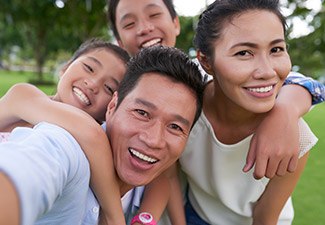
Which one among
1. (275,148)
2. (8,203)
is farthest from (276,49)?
(8,203)

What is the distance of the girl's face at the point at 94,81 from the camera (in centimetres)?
233

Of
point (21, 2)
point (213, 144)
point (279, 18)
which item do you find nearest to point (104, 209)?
point (213, 144)

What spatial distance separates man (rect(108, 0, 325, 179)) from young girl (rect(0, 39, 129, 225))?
1.28ft

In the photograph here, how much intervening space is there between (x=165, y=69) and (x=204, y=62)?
0.38 m

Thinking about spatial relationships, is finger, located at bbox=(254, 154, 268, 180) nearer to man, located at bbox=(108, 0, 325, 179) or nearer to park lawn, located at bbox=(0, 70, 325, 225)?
man, located at bbox=(108, 0, 325, 179)

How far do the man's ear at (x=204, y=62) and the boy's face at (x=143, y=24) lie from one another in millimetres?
724

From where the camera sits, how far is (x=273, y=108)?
6.32ft

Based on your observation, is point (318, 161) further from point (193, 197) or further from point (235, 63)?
point (235, 63)

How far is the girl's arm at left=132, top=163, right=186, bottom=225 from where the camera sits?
6.98 feet

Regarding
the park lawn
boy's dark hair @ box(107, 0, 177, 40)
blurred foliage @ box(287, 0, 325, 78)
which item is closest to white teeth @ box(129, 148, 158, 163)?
boy's dark hair @ box(107, 0, 177, 40)

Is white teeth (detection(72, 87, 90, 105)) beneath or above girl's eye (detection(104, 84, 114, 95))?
beneath

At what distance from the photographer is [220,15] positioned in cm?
201

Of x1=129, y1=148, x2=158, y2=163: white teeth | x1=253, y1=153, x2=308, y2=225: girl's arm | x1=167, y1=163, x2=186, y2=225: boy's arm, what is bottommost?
x1=167, y1=163, x2=186, y2=225: boy's arm

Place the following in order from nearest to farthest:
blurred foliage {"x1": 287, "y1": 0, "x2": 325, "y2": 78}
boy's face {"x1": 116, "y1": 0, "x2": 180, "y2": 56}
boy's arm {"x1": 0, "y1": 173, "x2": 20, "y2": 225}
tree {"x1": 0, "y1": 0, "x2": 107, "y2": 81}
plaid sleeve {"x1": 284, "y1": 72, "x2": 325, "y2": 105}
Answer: boy's arm {"x1": 0, "y1": 173, "x2": 20, "y2": 225}
plaid sleeve {"x1": 284, "y1": 72, "x2": 325, "y2": 105}
boy's face {"x1": 116, "y1": 0, "x2": 180, "y2": 56}
tree {"x1": 0, "y1": 0, "x2": 107, "y2": 81}
blurred foliage {"x1": 287, "y1": 0, "x2": 325, "y2": 78}
